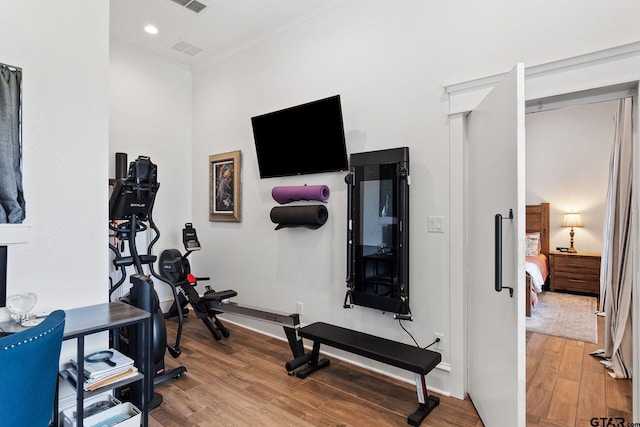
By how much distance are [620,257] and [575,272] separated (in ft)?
9.53

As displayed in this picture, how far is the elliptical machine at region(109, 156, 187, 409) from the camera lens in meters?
2.46

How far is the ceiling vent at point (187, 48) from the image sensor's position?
4141 mm

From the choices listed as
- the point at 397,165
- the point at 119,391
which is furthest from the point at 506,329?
the point at 119,391

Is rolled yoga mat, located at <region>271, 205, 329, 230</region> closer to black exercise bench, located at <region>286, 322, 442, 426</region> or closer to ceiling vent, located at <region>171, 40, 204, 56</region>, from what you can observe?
black exercise bench, located at <region>286, 322, 442, 426</region>

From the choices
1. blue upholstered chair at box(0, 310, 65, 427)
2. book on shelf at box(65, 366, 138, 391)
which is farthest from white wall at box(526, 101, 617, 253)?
blue upholstered chair at box(0, 310, 65, 427)

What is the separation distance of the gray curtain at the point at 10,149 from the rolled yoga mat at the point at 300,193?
78.1 inches

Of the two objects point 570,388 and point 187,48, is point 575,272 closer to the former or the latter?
point 570,388

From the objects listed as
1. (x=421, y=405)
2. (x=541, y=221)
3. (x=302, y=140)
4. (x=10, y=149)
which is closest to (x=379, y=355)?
(x=421, y=405)

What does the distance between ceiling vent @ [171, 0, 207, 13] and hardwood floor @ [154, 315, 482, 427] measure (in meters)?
3.35

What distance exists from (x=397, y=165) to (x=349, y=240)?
76cm

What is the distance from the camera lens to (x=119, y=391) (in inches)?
96.0

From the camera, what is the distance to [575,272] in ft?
17.7

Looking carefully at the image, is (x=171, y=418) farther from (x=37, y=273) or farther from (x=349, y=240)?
(x=349, y=240)

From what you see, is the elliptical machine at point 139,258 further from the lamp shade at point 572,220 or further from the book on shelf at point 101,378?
the lamp shade at point 572,220
